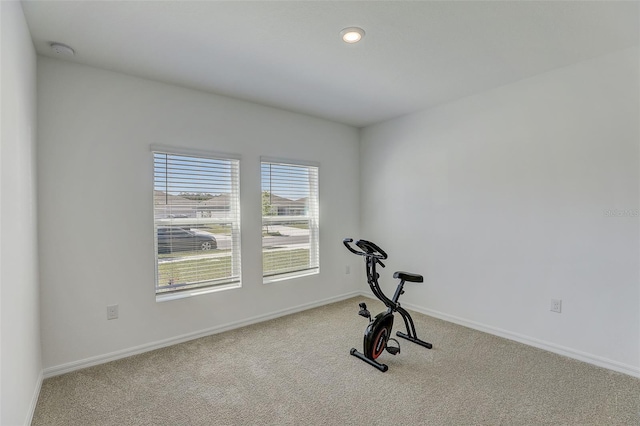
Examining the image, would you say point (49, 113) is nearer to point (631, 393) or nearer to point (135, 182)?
point (135, 182)

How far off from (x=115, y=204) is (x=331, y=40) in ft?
7.26

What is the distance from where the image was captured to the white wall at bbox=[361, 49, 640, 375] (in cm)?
246

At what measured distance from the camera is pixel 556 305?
2.79m

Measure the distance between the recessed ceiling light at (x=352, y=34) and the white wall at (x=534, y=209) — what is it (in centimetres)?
176

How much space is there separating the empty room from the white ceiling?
0.07 ft

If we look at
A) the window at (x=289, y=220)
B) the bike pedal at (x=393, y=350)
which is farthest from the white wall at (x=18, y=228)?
the bike pedal at (x=393, y=350)

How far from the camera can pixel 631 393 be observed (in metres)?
2.16

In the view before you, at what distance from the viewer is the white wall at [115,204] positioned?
246 centimetres

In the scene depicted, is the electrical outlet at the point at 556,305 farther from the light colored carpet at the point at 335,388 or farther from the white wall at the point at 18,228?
the white wall at the point at 18,228

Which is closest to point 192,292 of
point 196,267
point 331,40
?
point 196,267

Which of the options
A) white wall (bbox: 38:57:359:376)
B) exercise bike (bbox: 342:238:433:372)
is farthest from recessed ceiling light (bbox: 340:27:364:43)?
white wall (bbox: 38:57:359:376)

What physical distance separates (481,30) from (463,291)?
252cm

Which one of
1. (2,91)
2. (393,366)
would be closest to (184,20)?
(2,91)

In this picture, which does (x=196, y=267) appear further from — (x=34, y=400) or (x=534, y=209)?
(x=534, y=209)
